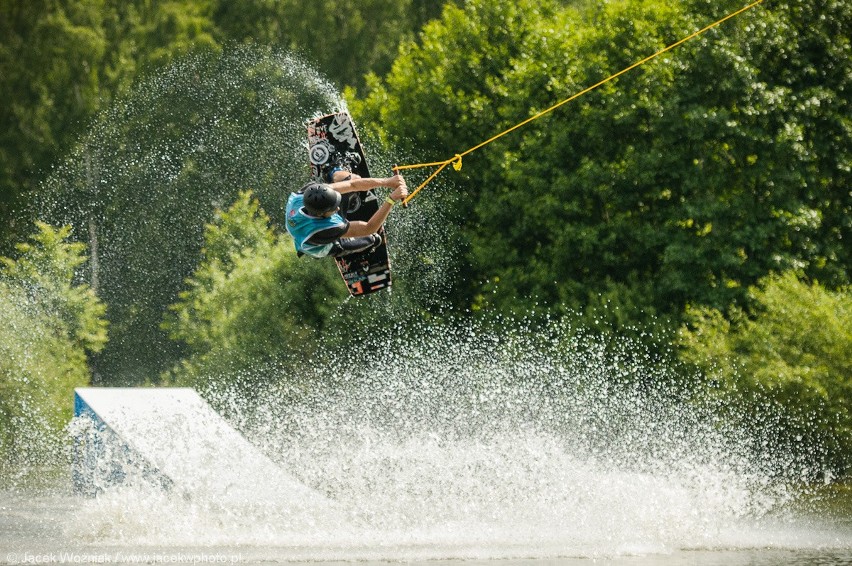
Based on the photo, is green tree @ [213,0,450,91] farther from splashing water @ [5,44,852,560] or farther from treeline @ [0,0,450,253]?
splashing water @ [5,44,852,560]

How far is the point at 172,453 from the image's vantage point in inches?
408

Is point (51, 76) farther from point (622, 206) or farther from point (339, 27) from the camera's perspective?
point (622, 206)

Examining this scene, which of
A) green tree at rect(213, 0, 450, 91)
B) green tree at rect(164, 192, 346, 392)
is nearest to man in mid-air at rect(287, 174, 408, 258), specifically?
green tree at rect(164, 192, 346, 392)

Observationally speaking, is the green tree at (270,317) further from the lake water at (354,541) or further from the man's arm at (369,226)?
the man's arm at (369,226)

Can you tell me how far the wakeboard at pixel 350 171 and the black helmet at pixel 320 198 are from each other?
3.84 feet

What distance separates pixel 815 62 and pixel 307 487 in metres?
11.9

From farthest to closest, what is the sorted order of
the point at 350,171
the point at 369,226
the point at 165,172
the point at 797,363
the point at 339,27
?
the point at 339,27
the point at 165,172
the point at 797,363
the point at 350,171
the point at 369,226

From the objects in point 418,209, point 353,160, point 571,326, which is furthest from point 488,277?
point 353,160

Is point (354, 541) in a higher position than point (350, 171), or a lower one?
lower

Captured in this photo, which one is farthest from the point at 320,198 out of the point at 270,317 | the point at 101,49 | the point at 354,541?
the point at 101,49

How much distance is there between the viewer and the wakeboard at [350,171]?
10.3 metres

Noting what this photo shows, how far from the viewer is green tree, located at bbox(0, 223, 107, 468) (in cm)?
1667

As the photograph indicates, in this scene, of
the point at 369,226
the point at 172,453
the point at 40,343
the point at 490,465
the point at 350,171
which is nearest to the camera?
the point at 369,226

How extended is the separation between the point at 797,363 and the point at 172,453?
777 centimetres
